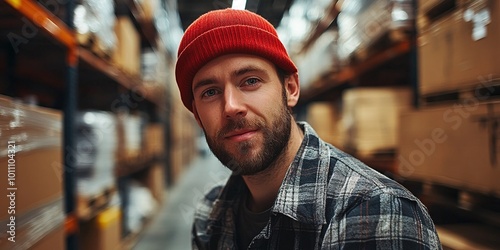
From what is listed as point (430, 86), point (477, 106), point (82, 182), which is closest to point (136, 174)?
point (82, 182)

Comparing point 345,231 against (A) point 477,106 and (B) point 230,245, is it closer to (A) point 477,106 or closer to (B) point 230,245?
(B) point 230,245

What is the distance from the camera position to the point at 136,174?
5969mm

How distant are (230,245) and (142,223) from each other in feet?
11.6

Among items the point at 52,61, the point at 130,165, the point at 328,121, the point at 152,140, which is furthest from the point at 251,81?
the point at 152,140

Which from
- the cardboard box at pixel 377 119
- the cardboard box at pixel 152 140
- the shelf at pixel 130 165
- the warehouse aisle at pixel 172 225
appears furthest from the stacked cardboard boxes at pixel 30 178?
the cardboard box at pixel 152 140

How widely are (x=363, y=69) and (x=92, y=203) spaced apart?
258 cm

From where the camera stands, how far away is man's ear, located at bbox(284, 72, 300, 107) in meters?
1.57

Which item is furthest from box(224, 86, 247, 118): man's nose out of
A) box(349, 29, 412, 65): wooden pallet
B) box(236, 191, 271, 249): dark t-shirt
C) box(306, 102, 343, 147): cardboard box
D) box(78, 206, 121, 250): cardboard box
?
box(306, 102, 343, 147): cardboard box

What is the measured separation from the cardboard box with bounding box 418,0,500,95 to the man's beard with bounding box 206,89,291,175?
0.94 metres

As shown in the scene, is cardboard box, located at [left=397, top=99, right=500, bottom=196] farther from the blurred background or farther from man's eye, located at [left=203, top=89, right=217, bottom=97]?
man's eye, located at [left=203, top=89, right=217, bottom=97]

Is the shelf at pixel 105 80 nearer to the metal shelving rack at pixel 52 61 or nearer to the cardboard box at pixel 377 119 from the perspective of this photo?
the metal shelving rack at pixel 52 61

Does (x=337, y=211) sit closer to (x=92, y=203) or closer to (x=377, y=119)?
(x=377, y=119)

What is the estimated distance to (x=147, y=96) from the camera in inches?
211

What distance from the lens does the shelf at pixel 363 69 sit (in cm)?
283
